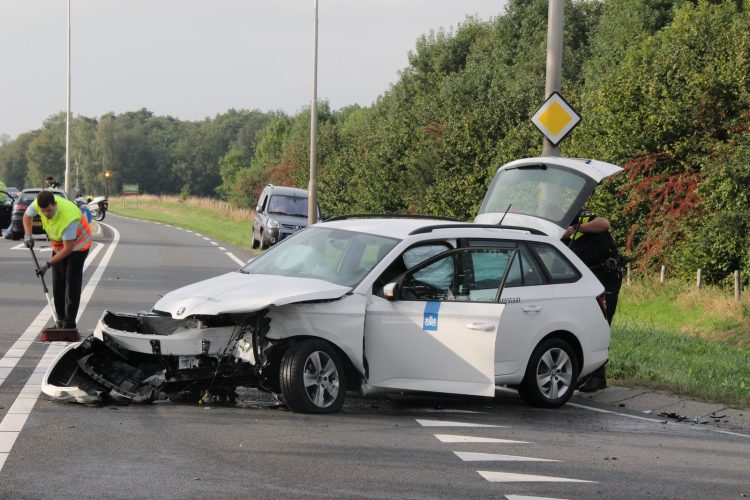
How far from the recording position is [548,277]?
10453 millimetres

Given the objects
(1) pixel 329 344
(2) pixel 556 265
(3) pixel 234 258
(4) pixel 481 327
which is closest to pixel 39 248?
(3) pixel 234 258

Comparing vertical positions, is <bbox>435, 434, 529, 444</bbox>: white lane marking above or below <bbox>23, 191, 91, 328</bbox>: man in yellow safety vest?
below

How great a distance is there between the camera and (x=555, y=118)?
1354 cm

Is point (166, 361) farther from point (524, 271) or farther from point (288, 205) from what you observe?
point (288, 205)

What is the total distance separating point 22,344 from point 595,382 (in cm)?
589

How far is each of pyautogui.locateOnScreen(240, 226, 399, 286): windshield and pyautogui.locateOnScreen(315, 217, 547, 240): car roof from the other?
0.10 meters

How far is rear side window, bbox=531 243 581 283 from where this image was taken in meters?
10.5

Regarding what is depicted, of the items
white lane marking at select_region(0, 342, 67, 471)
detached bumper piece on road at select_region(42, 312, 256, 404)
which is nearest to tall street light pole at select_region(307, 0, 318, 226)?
white lane marking at select_region(0, 342, 67, 471)

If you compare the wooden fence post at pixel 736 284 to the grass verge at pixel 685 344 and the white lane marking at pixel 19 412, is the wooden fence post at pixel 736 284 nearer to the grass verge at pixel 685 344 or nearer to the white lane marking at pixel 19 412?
the grass verge at pixel 685 344

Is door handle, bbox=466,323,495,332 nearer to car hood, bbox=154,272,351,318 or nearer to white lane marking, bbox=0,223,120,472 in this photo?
car hood, bbox=154,272,351,318

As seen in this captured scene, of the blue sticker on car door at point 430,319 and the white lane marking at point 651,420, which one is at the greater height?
the blue sticker on car door at point 430,319

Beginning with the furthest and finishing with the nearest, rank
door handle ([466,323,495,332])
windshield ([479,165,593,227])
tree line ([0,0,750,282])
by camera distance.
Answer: tree line ([0,0,750,282]) < windshield ([479,165,593,227]) < door handle ([466,323,495,332])

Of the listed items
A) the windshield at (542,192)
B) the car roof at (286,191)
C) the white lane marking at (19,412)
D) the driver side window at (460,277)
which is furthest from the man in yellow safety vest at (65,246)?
the car roof at (286,191)

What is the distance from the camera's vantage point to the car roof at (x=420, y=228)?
999cm
